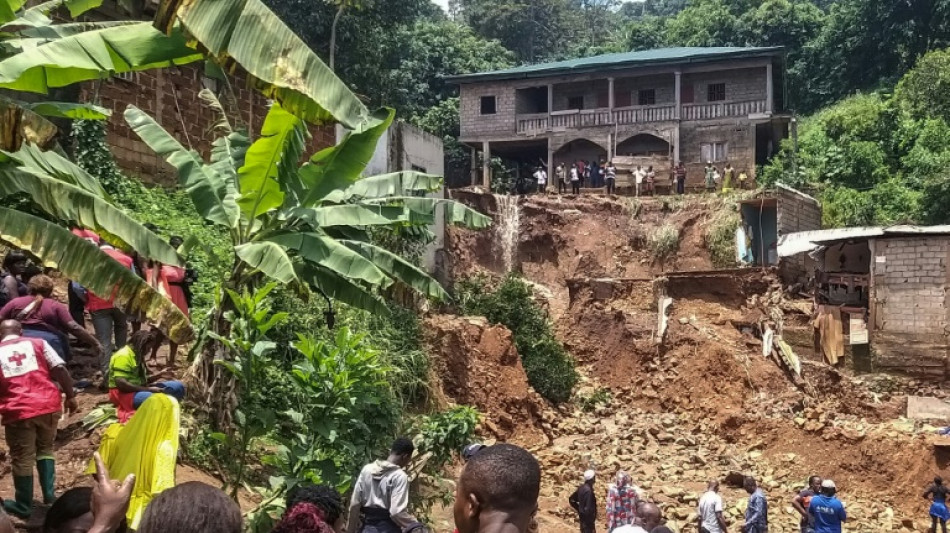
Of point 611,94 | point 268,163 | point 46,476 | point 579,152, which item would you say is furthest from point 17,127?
point 579,152

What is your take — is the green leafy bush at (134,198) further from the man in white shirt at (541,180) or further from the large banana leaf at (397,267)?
the man in white shirt at (541,180)

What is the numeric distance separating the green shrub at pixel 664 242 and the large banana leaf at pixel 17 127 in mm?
21332

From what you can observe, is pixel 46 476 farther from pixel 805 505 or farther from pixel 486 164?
pixel 486 164

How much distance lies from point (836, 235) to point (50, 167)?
1815 cm

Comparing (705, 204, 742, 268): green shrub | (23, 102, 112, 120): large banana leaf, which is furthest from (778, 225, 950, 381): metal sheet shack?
(23, 102, 112, 120): large banana leaf

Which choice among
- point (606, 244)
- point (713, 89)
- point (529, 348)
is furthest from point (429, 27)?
point (529, 348)

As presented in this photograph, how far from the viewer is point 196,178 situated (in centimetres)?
828

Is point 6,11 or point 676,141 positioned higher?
point 676,141

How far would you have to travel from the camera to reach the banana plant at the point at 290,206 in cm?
762

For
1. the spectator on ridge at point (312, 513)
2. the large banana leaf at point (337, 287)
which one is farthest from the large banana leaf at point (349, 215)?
the spectator on ridge at point (312, 513)

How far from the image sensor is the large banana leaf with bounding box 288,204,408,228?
8461 mm

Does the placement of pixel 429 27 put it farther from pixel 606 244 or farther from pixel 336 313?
pixel 336 313

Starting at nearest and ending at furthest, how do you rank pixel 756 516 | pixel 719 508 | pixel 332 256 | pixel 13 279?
1. pixel 13 279
2. pixel 332 256
3. pixel 719 508
4. pixel 756 516

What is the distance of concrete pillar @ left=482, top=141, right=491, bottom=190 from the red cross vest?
26.4 meters
